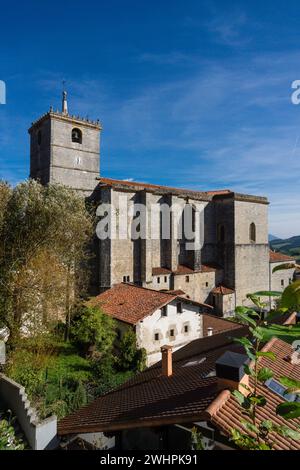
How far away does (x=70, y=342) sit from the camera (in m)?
19.8

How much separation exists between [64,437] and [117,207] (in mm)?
Answer: 20010

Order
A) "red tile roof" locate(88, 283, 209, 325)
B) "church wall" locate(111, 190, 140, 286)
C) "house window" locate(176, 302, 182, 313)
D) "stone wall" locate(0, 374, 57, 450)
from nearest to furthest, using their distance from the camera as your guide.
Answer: "stone wall" locate(0, 374, 57, 450) < "red tile roof" locate(88, 283, 209, 325) < "house window" locate(176, 302, 182, 313) < "church wall" locate(111, 190, 140, 286)

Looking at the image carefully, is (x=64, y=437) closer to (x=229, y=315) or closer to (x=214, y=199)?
(x=229, y=315)

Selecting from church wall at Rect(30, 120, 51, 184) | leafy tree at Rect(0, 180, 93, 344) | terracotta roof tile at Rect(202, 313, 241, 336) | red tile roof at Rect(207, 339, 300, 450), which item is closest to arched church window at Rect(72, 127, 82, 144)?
church wall at Rect(30, 120, 51, 184)

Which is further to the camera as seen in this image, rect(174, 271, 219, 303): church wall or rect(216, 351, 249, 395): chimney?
rect(174, 271, 219, 303): church wall

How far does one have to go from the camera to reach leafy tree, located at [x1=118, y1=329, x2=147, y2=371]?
52.7 ft

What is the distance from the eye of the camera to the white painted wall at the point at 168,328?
689 inches

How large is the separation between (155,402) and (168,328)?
39.3 feet

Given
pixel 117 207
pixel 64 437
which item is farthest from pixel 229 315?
pixel 64 437

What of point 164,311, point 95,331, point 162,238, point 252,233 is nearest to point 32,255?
point 95,331

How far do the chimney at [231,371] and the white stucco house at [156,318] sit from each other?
1203 cm

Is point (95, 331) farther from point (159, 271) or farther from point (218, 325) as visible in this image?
point (159, 271)

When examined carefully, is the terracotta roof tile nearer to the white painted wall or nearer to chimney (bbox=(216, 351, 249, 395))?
the white painted wall

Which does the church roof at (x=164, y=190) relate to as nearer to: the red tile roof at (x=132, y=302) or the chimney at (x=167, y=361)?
the red tile roof at (x=132, y=302)
